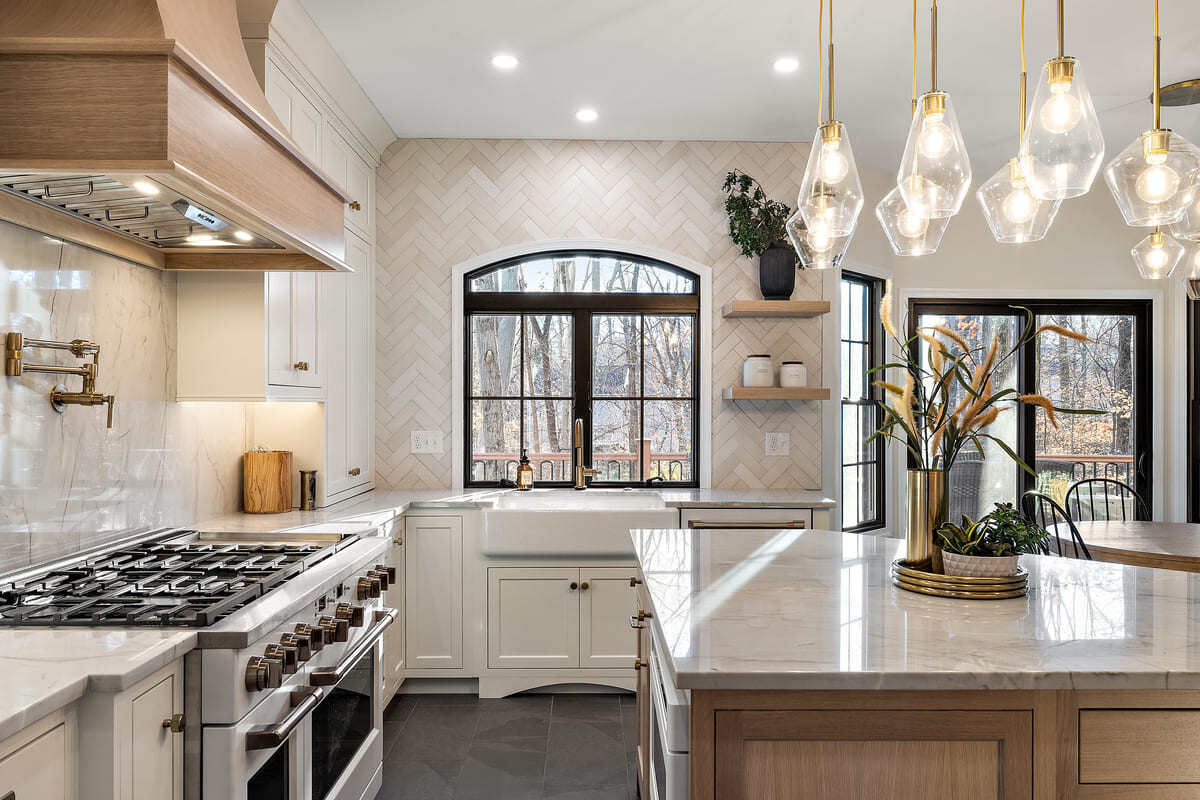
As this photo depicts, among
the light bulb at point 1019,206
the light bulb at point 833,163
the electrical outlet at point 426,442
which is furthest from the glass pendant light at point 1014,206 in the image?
the electrical outlet at point 426,442

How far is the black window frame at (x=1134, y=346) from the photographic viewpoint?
499 centimetres

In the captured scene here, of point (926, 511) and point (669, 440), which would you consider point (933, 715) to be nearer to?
point (926, 511)

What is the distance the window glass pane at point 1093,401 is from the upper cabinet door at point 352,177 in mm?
4132

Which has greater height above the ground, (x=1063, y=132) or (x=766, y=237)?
(x=766, y=237)

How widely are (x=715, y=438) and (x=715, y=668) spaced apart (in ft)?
10.0

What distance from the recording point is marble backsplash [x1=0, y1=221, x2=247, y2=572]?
1976 millimetres

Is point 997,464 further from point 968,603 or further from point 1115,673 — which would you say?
point 1115,673

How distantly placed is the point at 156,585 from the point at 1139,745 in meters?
2.05

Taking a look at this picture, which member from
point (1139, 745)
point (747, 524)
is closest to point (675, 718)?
point (1139, 745)

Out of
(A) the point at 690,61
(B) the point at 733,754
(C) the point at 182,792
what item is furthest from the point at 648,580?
(A) the point at 690,61

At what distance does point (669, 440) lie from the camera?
4.41 m

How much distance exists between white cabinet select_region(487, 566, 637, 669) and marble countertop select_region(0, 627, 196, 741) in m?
2.11

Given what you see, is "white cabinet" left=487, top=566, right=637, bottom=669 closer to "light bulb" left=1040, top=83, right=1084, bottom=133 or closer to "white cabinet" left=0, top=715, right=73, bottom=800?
"white cabinet" left=0, top=715, right=73, bottom=800

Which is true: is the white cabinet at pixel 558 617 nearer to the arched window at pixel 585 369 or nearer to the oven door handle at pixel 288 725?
the arched window at pixel 585 369
